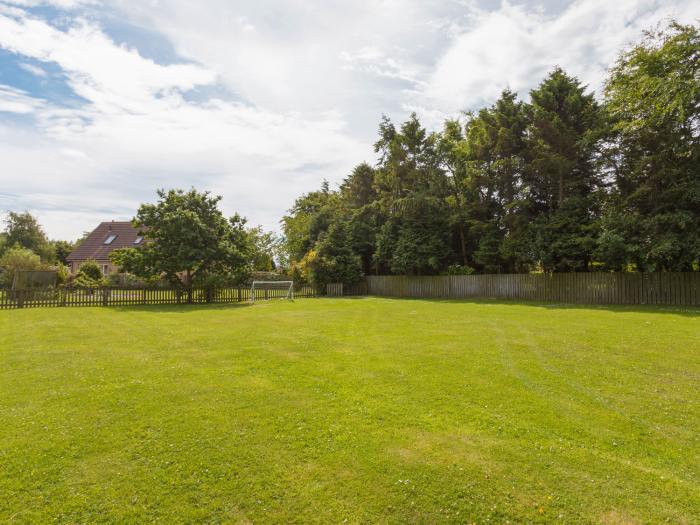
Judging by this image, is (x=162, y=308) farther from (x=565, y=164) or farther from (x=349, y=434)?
(x=565, y=164)

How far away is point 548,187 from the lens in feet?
84.3

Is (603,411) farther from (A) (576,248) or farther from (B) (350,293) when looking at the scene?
(B) (350,293)

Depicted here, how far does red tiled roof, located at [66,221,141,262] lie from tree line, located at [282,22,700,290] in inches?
904

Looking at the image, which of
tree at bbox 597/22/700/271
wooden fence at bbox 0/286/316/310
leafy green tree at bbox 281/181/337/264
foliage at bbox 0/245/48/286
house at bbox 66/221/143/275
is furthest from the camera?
house at bbox 66/221/143/275

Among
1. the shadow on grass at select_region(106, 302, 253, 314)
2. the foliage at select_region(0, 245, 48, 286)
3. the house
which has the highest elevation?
the house

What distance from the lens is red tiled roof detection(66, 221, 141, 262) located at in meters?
43.6

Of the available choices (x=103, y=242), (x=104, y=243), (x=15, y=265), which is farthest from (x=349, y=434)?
(x=103, y=242)

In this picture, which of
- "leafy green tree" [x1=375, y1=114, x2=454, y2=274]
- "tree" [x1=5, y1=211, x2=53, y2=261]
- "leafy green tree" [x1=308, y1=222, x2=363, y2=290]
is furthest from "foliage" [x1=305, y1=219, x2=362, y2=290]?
"tree" [x1=5, y1=211, x2=53, y2=261]

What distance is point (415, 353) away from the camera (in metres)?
8.40

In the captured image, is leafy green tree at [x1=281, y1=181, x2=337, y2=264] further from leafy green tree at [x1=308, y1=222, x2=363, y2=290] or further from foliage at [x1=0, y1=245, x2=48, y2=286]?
foliage at [x1=0, y1=245, x2=48, y2=286]

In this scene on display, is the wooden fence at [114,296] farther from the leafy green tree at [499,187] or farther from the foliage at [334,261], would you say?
the leafy green tree at [499,187]

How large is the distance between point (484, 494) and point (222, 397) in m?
3.74

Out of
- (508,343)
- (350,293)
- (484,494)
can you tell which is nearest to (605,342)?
(508,343)

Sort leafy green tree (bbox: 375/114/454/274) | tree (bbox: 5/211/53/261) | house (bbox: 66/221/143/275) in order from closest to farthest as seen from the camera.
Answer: leafy green tree (bbox: 375/114/454/274)
house (bbox: 66/221/143/275)
tree (bbox: 5/211/53/261)
